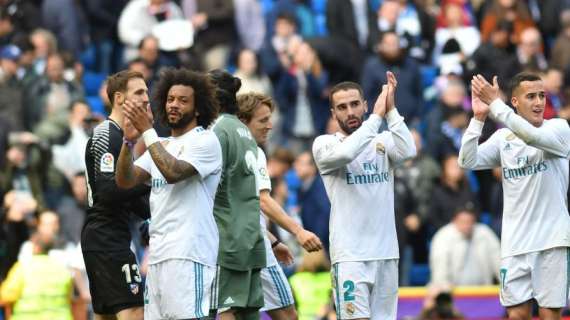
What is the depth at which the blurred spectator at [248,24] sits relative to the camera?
80.8 ft

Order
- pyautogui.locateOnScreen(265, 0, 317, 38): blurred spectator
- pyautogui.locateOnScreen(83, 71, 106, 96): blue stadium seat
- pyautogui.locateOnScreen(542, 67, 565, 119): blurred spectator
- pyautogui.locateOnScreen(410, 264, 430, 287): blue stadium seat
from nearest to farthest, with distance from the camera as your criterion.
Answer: pyautogui.locateOnScreen(410, 264, 430, 287): blue stadium seat → pyautogui.locateOnScreen(542, 67, 565, 119): blurred spectator → pyautogui.locateOnScreen(83, 71, 106, 96): blue stadium seat → pyautogui.locateOnScreen(265, 0, 317, 38): blurred spectator

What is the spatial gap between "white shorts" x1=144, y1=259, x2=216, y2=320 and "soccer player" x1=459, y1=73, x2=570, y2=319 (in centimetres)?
289

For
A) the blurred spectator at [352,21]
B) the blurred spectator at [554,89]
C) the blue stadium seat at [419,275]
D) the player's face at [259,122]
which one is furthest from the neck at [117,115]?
the blurred spectator at [352,21]

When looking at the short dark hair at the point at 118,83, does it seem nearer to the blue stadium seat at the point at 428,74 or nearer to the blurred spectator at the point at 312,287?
the blurred spectator at the point at 312,287

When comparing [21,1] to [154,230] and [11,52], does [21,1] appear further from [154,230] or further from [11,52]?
[154,230]

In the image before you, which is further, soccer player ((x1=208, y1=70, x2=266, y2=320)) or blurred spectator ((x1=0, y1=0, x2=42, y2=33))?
blurred spectator ((x1=0, y1=0, x2=42, y2=33))

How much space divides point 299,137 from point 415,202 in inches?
Answer: 94.8

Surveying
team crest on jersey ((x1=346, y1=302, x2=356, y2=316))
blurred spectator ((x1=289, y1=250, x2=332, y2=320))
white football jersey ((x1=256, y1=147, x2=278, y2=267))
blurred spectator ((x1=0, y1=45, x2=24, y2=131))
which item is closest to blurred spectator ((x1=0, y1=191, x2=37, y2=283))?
blurred spectator ((x1=0, y1=45, x2=24, y2=131))

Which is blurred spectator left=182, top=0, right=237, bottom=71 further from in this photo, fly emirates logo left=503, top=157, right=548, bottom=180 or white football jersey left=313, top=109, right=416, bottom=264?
fly emirates logo left=503, top=157, right=548, bottom=180

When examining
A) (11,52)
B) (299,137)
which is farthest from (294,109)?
(11,52)

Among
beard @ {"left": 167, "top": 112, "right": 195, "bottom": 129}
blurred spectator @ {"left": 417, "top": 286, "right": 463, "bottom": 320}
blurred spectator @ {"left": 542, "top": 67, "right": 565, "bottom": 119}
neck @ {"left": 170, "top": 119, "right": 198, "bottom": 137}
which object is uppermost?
blurred spectator @ {"left": 542, "top": 67, "right": 565, "bottom": 119}

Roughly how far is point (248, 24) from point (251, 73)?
6.22 feet

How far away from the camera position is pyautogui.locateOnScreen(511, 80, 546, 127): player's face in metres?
13.8

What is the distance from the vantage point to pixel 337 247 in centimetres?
1378
